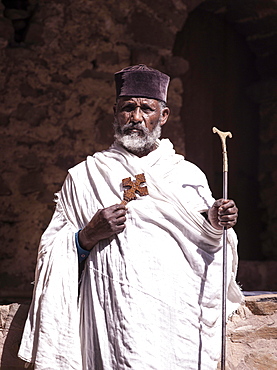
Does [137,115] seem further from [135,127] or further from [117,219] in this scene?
[117,219]

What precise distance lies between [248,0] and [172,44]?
836mm

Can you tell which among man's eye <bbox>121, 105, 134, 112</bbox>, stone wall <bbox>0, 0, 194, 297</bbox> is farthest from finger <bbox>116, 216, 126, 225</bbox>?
stone wall <bbox>0, 0, 194, 297</bbox>

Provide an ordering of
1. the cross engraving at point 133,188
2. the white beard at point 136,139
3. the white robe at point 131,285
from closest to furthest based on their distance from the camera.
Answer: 1. the white robe at point 131,285
2. the cross engraving at point 133,188
3. the white beard at point 136,139

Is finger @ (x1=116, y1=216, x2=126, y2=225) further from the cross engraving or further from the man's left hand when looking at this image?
the man's left hand

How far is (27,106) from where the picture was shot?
557 centimetres

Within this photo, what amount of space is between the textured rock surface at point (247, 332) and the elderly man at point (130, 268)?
283 mm

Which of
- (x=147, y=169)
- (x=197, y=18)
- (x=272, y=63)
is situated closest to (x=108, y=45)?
(x=197, y=18)

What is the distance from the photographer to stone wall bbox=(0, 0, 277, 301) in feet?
18.1

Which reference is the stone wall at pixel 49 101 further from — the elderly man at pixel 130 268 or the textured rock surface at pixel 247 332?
the elderly man at pixel 130 268

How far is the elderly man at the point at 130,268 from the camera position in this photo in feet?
10.1

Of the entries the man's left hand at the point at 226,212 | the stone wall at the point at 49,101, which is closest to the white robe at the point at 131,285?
the man's left hand at the point at 226,212

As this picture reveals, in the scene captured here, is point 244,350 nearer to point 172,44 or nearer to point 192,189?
point 192,189

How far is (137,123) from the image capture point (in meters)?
3.32

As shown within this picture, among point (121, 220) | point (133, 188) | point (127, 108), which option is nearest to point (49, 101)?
point (127, 108)
